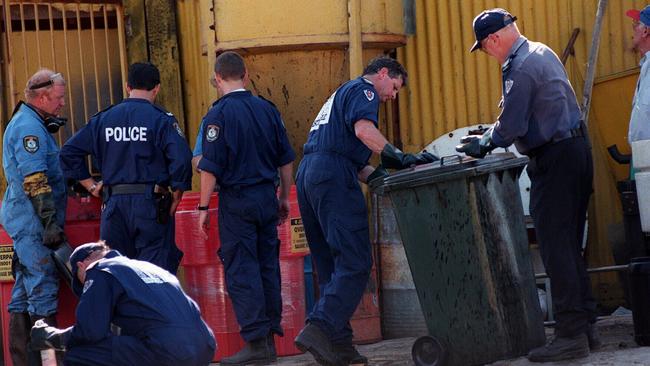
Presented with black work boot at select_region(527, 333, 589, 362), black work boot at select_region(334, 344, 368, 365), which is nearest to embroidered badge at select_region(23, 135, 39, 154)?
black work boot at select_region(334, 344, 368, 365)

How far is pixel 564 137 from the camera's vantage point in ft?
21.6

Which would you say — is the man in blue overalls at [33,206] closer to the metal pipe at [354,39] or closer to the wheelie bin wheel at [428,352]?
the metal pipe at [354,39]

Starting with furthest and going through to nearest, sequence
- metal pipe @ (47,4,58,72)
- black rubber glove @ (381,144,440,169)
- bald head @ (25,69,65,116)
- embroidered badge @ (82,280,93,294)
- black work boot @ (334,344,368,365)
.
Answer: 1. metal pipe @ (47,4,58,72)
2. bald head @ (25,69,65,116)
3. black work boot @ (334,344,368,365)
4. black rubber glove @ (381,144,440,169)
5. embroidered badge @ (82,280,93,294)

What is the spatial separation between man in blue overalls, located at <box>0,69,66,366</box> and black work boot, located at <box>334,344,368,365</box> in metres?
1.79

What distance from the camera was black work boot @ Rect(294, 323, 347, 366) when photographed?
6.93 m

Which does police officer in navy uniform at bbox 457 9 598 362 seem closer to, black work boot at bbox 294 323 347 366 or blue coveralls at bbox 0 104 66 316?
black work boot at bbox 294 323 347 366

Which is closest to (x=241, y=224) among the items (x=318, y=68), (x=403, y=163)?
(x=403, y=163)

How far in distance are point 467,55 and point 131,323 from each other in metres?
4.16

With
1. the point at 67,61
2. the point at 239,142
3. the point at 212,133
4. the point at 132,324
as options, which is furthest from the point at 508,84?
the point at 67,61

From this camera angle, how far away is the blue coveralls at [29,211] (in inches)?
299

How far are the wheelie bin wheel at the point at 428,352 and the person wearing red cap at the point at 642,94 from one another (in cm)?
189

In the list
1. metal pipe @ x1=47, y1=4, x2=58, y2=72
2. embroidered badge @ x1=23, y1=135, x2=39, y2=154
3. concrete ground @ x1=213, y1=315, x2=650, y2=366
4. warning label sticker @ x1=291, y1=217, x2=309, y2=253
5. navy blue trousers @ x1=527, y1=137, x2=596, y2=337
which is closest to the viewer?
concrete ground @ x1=213, y1=315, x2=650, y2=366

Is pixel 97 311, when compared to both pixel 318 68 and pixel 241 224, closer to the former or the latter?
pixel 241 224

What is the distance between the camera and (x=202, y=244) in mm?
7934
